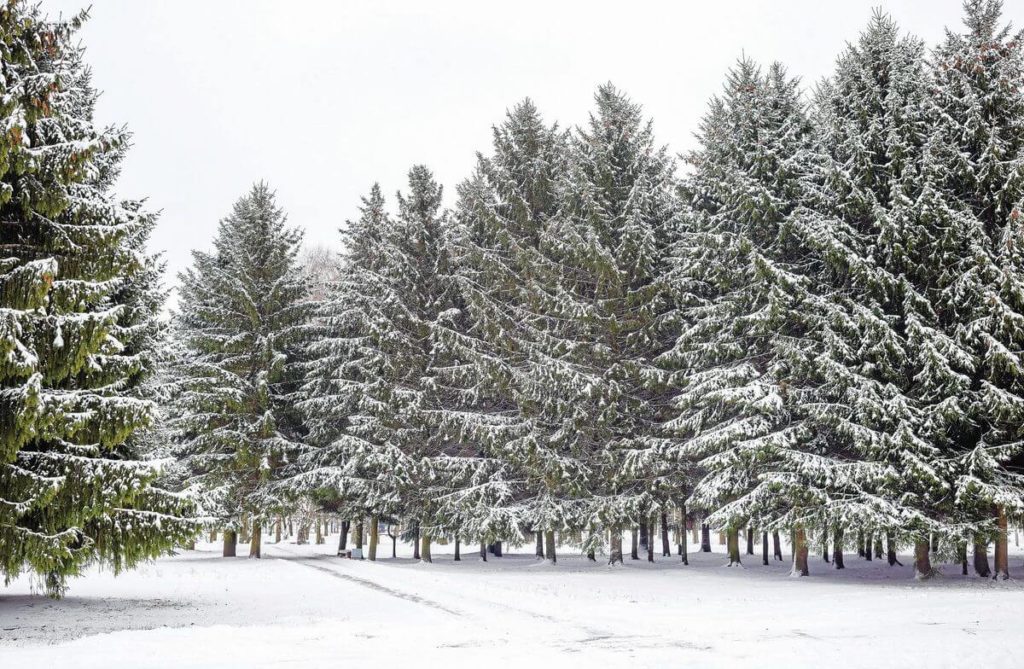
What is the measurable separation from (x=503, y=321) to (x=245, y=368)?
11.2 meters

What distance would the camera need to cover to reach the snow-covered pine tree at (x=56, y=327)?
10438 mm

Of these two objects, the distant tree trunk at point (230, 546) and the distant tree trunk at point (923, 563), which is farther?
the distant tree trunk at point (230, 546)

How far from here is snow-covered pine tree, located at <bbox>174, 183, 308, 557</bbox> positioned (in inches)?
1138

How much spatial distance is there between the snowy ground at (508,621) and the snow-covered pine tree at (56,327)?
5.45 ft

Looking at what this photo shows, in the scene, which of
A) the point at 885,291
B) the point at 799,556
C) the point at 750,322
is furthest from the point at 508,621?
the point at 885,291

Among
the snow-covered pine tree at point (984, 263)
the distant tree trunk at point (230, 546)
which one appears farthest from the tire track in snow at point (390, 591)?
the snow-covered pine tree at point (984, 263)

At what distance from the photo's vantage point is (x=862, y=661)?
8672 millimetres

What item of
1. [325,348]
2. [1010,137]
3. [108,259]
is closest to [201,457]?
[325,348]

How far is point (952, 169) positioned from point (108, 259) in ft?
67.2

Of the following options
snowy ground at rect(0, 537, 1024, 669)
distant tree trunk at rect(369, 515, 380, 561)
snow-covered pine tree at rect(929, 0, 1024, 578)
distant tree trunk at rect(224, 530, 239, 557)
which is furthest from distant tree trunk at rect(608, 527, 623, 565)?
distant tree trunk at rect(224, 530, 239, 557)

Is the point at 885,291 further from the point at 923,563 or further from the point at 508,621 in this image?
the point at 508,621

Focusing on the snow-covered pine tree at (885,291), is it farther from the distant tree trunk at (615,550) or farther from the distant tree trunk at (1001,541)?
the distant tree trunk at (615,550)

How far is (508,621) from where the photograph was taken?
1228cm

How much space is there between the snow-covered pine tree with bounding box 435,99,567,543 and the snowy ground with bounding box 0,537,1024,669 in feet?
13.8
